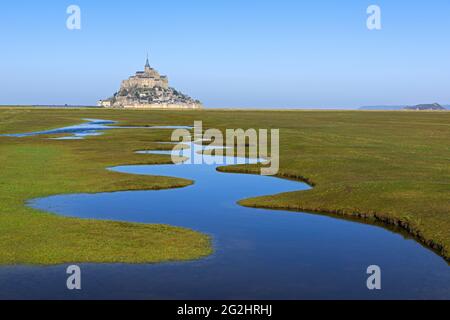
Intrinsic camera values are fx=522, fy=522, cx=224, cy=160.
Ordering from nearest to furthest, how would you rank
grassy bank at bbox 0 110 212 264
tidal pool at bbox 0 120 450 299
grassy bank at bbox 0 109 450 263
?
tidal pool at bbox 0 120 450 299, grassy bank at bbox 0 110 212 264, grassy bank at bbox 0 109 450 263

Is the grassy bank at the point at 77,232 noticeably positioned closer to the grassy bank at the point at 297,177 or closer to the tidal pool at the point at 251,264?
the grassy bank at the point at 297,177

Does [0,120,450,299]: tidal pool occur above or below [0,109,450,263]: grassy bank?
below

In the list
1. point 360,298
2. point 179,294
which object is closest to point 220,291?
point 179,294

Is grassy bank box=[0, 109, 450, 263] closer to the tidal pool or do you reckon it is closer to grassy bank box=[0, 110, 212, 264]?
grassy bank box=[0, 110, 212, 264]

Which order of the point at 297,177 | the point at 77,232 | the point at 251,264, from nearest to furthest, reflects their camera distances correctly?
the point at 251,264 < the point at 77,232 < the point at 297,177

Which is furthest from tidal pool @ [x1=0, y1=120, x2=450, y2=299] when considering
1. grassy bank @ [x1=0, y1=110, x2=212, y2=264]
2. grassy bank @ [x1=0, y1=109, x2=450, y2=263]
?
grassy bank @ [x1=0, y1=109, x2=450, y2=263]

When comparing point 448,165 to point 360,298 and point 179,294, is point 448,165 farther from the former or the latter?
point 179,294

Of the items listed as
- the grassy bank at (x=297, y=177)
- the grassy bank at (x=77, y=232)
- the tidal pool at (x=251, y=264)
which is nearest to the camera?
the tidal pool at (x=251, y=264)

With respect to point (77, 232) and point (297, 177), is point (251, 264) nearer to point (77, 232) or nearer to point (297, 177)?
point (77, 232)

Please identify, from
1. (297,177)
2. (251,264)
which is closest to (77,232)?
(251,264)

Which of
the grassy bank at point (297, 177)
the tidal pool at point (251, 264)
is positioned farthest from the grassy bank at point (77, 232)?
the tidal pool at point (251, 264)
